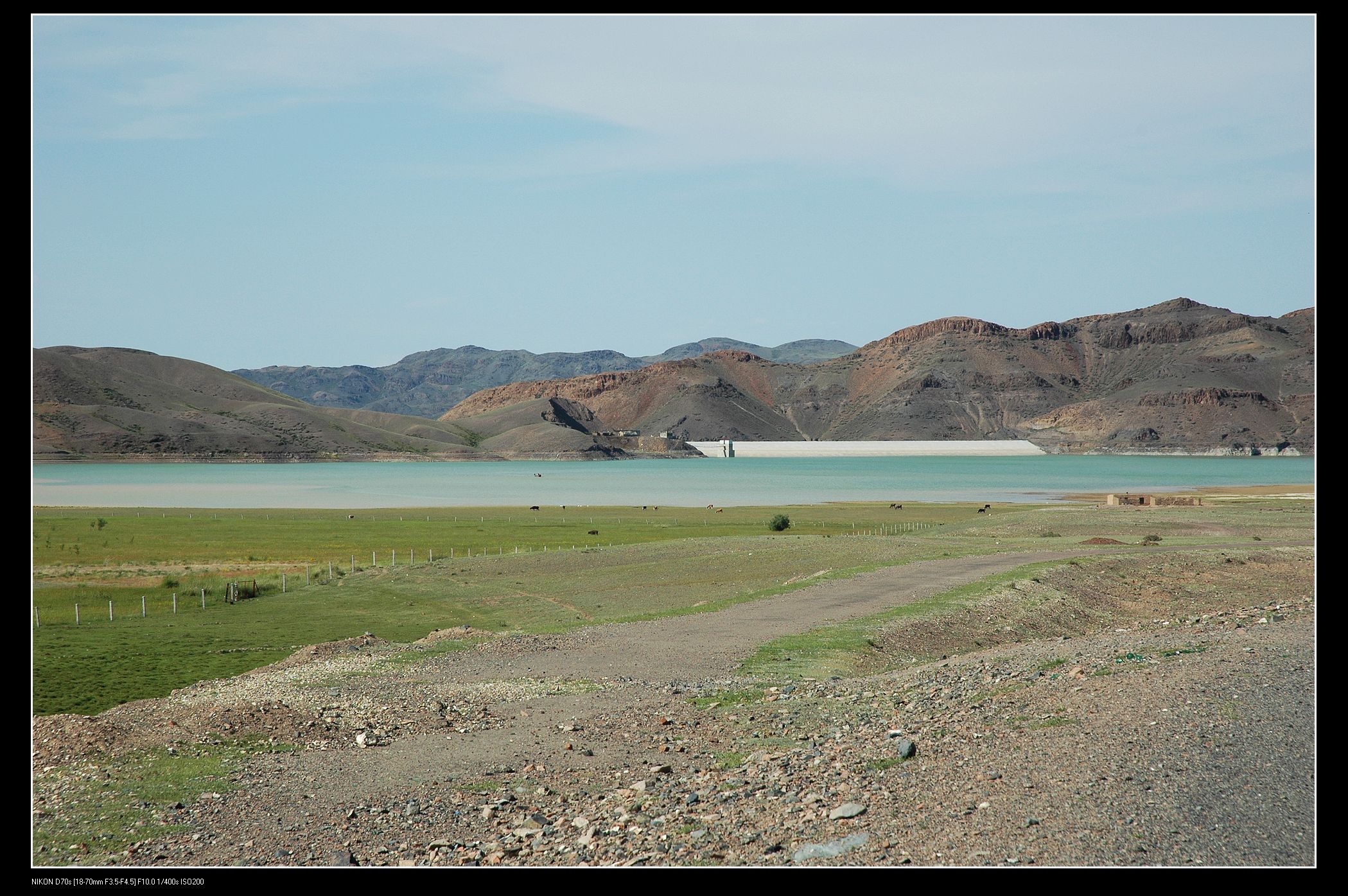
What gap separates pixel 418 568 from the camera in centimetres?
4028

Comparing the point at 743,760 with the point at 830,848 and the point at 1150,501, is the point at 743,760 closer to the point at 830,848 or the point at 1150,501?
the point at 830,848

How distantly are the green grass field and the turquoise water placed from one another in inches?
962

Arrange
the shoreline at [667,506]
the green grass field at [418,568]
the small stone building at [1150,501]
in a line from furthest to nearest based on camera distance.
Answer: the shoreline at [667,506], the small stone building at [1150,501], the green grass field at [418,568]

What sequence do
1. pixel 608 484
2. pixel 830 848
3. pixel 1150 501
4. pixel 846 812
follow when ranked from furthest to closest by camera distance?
pixel 608 484, pixel 1150 501, pixel 846 812, pixel 830 848

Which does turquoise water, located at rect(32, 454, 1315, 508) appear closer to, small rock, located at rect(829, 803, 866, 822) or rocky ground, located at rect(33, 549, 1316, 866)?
rocky ground, located at rect(33, 549, 1316, 866)

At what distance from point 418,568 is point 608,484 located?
327 ft

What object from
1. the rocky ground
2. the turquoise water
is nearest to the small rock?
the rocky ground

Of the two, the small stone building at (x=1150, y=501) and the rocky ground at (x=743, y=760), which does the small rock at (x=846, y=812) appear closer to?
the rocky ground at (x=743, y=760)

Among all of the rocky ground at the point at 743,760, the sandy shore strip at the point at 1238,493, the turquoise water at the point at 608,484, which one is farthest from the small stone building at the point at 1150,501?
the rocky ground at the point at 743,760

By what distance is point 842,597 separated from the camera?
2641 cm

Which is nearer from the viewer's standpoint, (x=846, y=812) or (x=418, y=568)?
(x=846, y=812)

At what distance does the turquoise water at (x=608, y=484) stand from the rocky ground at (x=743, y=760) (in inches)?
2937

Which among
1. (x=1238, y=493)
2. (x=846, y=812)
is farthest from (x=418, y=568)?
(x=1238, y=493)

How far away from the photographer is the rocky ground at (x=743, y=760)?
7.84 metres
